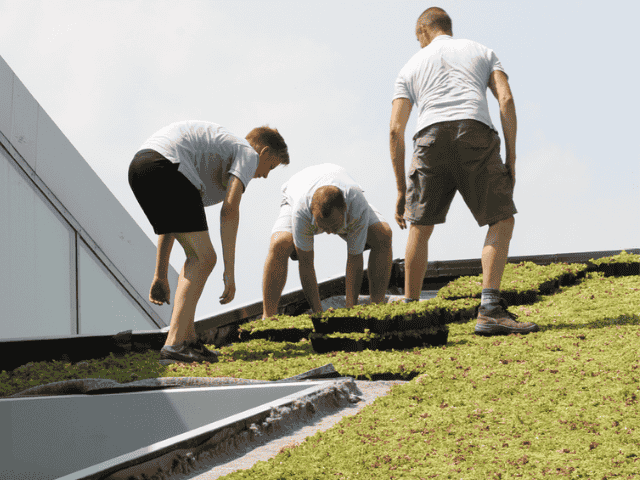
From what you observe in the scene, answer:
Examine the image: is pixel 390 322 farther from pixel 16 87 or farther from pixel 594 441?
pixel 16 87

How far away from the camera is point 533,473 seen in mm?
1326

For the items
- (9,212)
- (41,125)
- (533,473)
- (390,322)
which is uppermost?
(41,125)

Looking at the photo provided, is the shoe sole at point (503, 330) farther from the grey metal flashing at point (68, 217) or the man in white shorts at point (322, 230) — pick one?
the grey metal flashing at point (68, 217)

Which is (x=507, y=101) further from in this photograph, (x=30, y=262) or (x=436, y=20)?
(x=30, y=262)

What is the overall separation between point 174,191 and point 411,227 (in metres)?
1.50

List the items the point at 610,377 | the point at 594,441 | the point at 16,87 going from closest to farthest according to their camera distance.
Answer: the point at 594,441
the point at 610,377
the point at 16,87

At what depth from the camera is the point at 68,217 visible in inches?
276

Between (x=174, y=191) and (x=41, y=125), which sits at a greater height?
(x=41, y=125)

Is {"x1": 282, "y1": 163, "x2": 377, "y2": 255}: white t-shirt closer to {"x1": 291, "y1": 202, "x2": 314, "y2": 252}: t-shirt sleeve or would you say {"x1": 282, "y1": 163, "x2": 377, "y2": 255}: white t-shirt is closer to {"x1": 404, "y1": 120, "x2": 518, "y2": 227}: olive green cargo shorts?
{"x1": 291, "y1": 202, "x2": 314, "y2": 252}: t-shirt sleeve

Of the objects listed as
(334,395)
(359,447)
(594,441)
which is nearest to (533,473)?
(594,441)

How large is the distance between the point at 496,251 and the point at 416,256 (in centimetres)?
55

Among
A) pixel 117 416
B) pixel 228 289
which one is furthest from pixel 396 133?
pixel 117 416

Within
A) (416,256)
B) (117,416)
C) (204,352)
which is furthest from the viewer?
(416,256)

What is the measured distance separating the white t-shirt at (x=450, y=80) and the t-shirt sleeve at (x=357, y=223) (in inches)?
30.5
